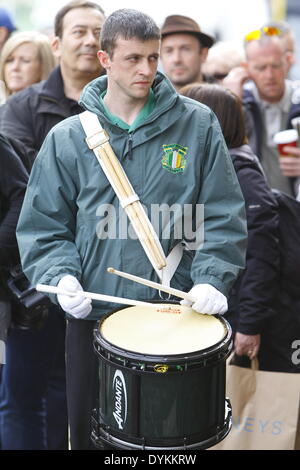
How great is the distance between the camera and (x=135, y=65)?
8.96 feet

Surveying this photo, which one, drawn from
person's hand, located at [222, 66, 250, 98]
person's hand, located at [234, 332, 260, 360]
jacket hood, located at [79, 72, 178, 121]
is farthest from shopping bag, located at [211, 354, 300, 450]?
person's hand, located at [222, 66, 250, 98]

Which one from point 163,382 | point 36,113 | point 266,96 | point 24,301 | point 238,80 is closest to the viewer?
point 163,382

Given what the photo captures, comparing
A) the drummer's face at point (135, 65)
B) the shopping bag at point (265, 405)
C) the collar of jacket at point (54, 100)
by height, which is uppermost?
the drummer's face at point (135, 65)

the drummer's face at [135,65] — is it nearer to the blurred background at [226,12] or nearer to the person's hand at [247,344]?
the person's hand at [247,344]

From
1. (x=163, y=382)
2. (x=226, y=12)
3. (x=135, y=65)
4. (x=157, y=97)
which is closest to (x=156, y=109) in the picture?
(x=157, y=97)

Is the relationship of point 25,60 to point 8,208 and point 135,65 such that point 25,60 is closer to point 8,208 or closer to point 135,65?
point 8,208

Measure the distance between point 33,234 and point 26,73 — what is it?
2.24 meters

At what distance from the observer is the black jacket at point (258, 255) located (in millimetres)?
3307

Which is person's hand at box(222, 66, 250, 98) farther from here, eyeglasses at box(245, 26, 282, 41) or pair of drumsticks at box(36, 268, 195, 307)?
pair of drumsticks at box(36, 268, 195, 307)

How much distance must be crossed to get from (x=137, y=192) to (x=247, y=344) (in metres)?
A: 1.08

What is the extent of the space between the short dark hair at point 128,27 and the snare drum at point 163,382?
110cm

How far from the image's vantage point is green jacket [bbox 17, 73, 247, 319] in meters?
2.76

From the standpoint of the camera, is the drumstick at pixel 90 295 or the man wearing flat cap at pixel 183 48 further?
the man wearing flat cap at pixel 183 48

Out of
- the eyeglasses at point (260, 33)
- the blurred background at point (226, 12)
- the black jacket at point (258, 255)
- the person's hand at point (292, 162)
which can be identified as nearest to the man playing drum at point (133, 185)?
the black jacket at point (258, 255)
